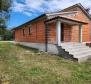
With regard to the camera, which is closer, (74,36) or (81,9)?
(74,36)

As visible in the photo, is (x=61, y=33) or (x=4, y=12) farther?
(x=61, y=33)

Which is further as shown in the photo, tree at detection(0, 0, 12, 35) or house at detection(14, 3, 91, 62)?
tree at detection(0, 0, 12, 35)

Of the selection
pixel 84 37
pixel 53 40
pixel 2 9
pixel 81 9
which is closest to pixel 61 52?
pixel 53 40

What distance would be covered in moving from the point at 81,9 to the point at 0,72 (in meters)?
16.1

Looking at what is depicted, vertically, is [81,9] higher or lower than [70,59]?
higher

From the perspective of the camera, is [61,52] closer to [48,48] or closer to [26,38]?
[48,48]

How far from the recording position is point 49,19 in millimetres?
16703

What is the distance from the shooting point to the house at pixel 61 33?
50.4 feet

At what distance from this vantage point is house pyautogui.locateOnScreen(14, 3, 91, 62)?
605 inches

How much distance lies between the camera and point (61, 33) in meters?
19.3

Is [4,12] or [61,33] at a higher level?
[4,12]

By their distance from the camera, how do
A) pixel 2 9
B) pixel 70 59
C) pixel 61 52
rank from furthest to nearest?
pixel 2 9, pixel 61 52, pixel 70 59

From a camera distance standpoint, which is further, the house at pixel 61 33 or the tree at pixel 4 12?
the tree at pixel 4 12

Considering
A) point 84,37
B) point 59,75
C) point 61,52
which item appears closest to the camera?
point 59,75
